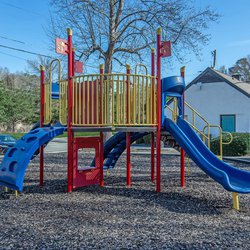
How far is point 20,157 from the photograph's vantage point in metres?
6.01

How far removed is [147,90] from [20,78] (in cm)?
4523

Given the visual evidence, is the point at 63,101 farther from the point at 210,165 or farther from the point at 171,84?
the point at 210,165

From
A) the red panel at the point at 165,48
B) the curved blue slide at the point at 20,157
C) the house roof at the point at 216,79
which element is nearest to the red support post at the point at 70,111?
the curved blue slide at the point at 20,157

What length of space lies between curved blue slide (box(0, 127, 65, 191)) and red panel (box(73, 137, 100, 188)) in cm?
55

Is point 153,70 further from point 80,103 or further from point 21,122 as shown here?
point 21,122

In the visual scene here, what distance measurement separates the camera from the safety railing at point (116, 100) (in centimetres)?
641

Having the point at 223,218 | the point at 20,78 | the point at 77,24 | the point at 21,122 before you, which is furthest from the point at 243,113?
the point at 20,78

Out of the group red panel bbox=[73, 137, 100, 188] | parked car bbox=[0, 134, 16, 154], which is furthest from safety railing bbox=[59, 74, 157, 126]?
parked car bbox=[0, 134, 16, 154]

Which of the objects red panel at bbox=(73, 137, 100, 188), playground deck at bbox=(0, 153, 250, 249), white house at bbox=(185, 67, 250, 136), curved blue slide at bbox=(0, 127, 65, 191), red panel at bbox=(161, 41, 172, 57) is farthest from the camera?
white house at bbox=(185, 67, 250, 136)

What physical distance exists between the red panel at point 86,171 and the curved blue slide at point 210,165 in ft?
5.59

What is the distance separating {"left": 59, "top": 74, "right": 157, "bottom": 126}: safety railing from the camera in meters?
6.41

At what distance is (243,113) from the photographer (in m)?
21.5

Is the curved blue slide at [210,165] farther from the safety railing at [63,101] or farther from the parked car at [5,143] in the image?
the parked car at [5,143]

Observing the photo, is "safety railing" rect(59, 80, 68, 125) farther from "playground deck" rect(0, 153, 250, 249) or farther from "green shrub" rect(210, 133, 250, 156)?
"green shrub" rect(210, 133, 250, 156)
